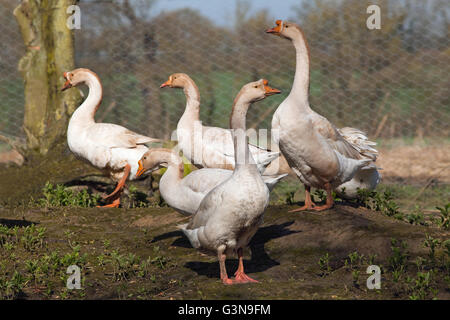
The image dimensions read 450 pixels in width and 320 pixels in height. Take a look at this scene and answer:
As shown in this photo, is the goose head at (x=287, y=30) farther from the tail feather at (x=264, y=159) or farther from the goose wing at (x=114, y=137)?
the goose wing at (x=114, y=137)

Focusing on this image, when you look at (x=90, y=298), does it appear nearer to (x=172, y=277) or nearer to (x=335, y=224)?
(x=172, y=277)

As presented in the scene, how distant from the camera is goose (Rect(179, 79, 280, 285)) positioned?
4051mm

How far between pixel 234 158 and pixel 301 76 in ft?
3.93

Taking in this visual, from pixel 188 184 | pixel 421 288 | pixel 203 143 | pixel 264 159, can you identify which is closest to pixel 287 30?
pixel 264 159

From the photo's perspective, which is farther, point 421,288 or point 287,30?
point 287,30

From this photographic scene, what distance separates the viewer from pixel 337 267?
4.54 meters

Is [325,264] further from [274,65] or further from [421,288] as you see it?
[274,65]

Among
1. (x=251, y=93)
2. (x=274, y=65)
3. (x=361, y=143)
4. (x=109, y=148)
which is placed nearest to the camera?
(x=251, y=93)

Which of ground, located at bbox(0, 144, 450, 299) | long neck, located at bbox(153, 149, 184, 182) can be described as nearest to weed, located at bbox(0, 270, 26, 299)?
ground, located at bbox(0, 144, 450, 299)

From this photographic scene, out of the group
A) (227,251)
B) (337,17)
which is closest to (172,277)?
(227,251)

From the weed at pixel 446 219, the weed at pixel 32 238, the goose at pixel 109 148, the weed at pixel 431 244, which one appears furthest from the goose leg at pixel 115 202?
the weed at pixel 431 244

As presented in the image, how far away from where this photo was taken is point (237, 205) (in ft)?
13.2

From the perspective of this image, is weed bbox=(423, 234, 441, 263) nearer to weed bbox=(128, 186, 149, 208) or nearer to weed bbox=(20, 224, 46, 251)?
weed bbox=(20, 224, 46, 251)

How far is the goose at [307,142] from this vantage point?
5.81 m
